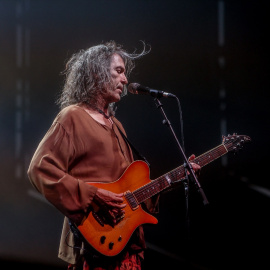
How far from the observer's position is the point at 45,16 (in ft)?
13.7

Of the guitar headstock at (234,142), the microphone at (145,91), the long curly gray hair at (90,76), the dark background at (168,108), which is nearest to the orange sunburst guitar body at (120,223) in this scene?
the microphone at (145,91)

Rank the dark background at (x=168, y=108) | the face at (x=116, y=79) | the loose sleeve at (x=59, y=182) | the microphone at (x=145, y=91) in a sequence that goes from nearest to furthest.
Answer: the loose sleeve at (x=59, y=182)
the microphone at (x=145, y=91)
the face at (x=116, y=79)
the dark background at (x=168, y=108)

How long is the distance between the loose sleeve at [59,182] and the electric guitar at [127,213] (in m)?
0.10

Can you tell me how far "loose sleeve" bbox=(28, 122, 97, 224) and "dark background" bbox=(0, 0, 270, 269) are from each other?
1.80 metres

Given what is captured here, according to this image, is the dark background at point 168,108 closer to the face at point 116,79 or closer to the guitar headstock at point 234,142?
the guitar headstock at point 234,142

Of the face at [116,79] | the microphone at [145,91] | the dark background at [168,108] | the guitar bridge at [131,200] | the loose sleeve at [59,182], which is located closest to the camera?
the loose sleeve at [59,182]

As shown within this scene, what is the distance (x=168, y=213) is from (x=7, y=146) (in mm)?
1949

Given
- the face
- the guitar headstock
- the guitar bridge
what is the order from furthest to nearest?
1. the guitar headstock
2. the face
3. the guitar bridge

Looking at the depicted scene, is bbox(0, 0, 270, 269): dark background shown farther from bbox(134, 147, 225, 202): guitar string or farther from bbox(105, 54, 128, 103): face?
bbox(134, 147, 225, 202): guitar string

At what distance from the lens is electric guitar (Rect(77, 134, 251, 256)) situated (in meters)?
2.08

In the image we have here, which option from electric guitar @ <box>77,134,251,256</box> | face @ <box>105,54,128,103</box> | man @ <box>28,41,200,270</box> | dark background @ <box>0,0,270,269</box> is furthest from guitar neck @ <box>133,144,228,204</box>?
dark background @ <box>0,0,270,269</box>

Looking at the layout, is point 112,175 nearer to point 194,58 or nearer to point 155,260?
point 155,260

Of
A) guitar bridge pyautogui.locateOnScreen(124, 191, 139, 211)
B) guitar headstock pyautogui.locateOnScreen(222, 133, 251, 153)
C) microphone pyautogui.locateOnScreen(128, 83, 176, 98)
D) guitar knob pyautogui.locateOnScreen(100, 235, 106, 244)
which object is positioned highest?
microphone pyautogui.locateOnScreen(128, 83, 176, 98)

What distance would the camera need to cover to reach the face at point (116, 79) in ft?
8.51
